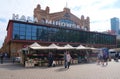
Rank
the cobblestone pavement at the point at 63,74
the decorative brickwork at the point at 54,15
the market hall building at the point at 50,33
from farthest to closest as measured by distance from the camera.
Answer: the decorative brickwork at the point at 54,15
the market hall building at the point at 50,33
the cobblestone pavement at the point at 63,74

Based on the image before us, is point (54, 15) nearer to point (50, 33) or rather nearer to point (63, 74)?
point (50, 33)

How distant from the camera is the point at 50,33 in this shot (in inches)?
1713

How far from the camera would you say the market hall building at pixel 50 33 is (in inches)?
1510

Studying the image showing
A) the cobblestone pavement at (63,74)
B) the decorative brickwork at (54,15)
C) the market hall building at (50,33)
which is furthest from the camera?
the decorative brickwork at (54,15)

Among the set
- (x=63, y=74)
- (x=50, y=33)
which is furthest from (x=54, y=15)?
(x=63, y=74)

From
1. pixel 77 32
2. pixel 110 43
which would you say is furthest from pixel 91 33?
pixel 110 43

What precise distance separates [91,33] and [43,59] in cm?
3320

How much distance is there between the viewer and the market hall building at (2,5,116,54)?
38.3 meters

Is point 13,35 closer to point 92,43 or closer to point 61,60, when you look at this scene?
point 61,60

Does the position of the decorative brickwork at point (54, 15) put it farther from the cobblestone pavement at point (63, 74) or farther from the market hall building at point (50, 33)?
the cobblestone pavement at point (63, 74)

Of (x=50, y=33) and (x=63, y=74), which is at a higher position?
(x=50, y=33)

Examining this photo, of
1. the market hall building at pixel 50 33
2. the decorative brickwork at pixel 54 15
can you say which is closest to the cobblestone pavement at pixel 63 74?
the market hall building at pixel 50 33

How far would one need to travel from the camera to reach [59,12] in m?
53.0

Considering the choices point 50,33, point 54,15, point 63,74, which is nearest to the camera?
point 63,74
